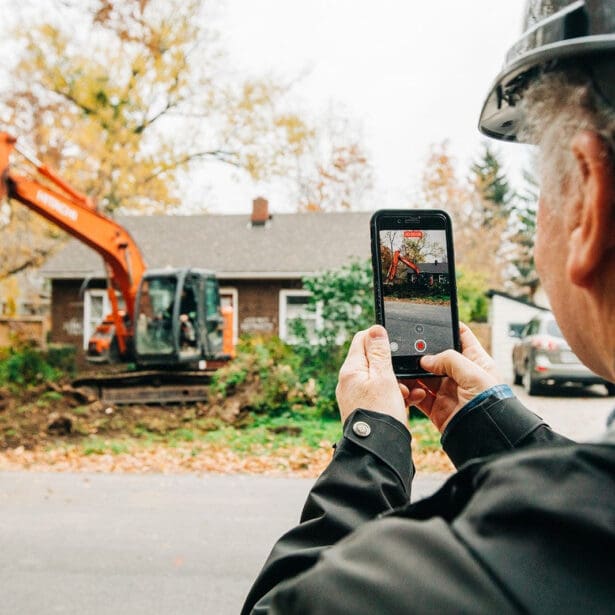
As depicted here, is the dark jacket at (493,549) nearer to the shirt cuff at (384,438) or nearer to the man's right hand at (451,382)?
the shirt cuff at (384,438)

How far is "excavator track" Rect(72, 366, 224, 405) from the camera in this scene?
13688 mm

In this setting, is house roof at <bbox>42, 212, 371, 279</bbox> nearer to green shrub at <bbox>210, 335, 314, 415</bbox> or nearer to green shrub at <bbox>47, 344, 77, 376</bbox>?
green shrub at <bbox>47, 344, 77, 376</bbox>

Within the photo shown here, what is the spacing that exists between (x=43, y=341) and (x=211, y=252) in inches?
274

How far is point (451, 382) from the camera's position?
5.21 ft

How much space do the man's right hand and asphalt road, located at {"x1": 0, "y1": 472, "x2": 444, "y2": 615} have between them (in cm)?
326

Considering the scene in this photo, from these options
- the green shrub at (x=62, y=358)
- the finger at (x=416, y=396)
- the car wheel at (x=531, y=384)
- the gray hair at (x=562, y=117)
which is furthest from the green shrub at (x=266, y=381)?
the gray hair at (x=562, y=117)

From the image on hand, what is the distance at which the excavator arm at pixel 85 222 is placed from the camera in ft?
41.6

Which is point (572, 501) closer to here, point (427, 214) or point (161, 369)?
point (427, 214)

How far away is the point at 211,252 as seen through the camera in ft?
81.9

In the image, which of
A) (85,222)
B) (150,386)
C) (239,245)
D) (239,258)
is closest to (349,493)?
(150,386)

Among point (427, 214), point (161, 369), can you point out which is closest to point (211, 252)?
point (161, 369)

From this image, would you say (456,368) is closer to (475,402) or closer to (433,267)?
(475,402)

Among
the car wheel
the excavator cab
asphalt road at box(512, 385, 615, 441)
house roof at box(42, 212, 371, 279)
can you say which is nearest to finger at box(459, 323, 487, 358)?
asphalt road at box(512, 385, 615, 441)

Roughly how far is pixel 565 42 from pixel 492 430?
2.43ft
